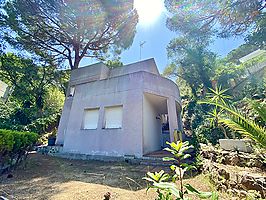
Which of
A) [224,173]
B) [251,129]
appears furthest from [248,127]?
[224,173]

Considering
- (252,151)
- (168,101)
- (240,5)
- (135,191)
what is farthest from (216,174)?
(240,5)

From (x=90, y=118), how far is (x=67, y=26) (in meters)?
9.65

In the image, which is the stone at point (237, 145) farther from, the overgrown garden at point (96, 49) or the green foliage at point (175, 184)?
the overgrown garden at point (96, 49)

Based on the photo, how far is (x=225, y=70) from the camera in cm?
1738

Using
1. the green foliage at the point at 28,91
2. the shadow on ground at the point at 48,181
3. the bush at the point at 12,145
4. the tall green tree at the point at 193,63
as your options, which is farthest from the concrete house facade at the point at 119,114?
the tall green tree at the point at 193,63

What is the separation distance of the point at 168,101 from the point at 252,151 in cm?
615

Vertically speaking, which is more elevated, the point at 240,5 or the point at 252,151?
the point at 240,5

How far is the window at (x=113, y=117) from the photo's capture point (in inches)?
362

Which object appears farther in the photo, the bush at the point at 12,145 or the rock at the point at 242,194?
the bush at the point at 12,145

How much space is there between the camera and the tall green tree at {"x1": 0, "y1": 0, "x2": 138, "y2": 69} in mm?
14453

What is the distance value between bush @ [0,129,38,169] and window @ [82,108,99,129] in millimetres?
3005

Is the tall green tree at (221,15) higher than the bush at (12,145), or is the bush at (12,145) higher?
the tall green tree at (221,15)

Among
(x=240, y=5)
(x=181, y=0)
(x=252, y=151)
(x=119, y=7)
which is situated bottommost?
(x=252, y=151)

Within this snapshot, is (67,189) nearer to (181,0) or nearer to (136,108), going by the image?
(136,108)
